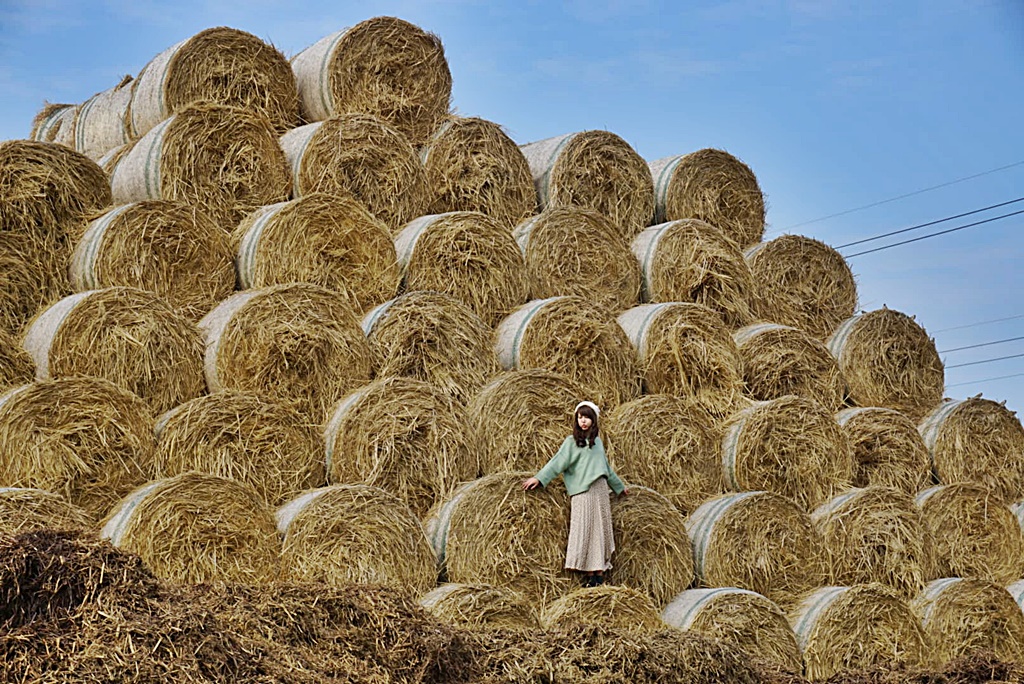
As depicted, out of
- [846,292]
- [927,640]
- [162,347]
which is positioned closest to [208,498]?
[162,347]

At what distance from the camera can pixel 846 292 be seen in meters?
9.96

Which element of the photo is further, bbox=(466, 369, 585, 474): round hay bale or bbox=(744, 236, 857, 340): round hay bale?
bbox=(744, 236, 857, 340): round hay bale

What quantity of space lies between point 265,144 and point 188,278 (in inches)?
42.8

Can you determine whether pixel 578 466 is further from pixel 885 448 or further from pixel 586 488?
pixel 885 448

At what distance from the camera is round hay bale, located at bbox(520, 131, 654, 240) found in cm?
873

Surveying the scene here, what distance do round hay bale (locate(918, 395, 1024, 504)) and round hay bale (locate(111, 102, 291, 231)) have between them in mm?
5285

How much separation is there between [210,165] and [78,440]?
206cm

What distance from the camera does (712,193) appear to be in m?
9.52

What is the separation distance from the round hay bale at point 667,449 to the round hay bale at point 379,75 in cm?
239

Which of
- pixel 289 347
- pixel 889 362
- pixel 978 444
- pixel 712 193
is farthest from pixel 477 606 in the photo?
pixel 978 444

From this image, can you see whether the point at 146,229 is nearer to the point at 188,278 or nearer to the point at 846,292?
the point at 188,278

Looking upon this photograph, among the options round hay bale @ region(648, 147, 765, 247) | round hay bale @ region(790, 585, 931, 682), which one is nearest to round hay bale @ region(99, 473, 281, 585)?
round hay bale @ region(790, 585, 931, 682)

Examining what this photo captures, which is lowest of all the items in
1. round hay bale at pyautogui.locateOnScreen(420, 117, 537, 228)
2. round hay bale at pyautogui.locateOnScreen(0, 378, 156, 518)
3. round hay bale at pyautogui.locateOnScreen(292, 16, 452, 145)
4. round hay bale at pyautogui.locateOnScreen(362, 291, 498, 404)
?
round hay bale at pyautogui.locateOnScreen(0, 378, 156, 518)

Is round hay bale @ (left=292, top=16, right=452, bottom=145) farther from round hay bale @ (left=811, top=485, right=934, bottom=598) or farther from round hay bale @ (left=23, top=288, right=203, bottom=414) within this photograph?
round hay bale @ (left=811, top=485, right=934, bottom=598)
